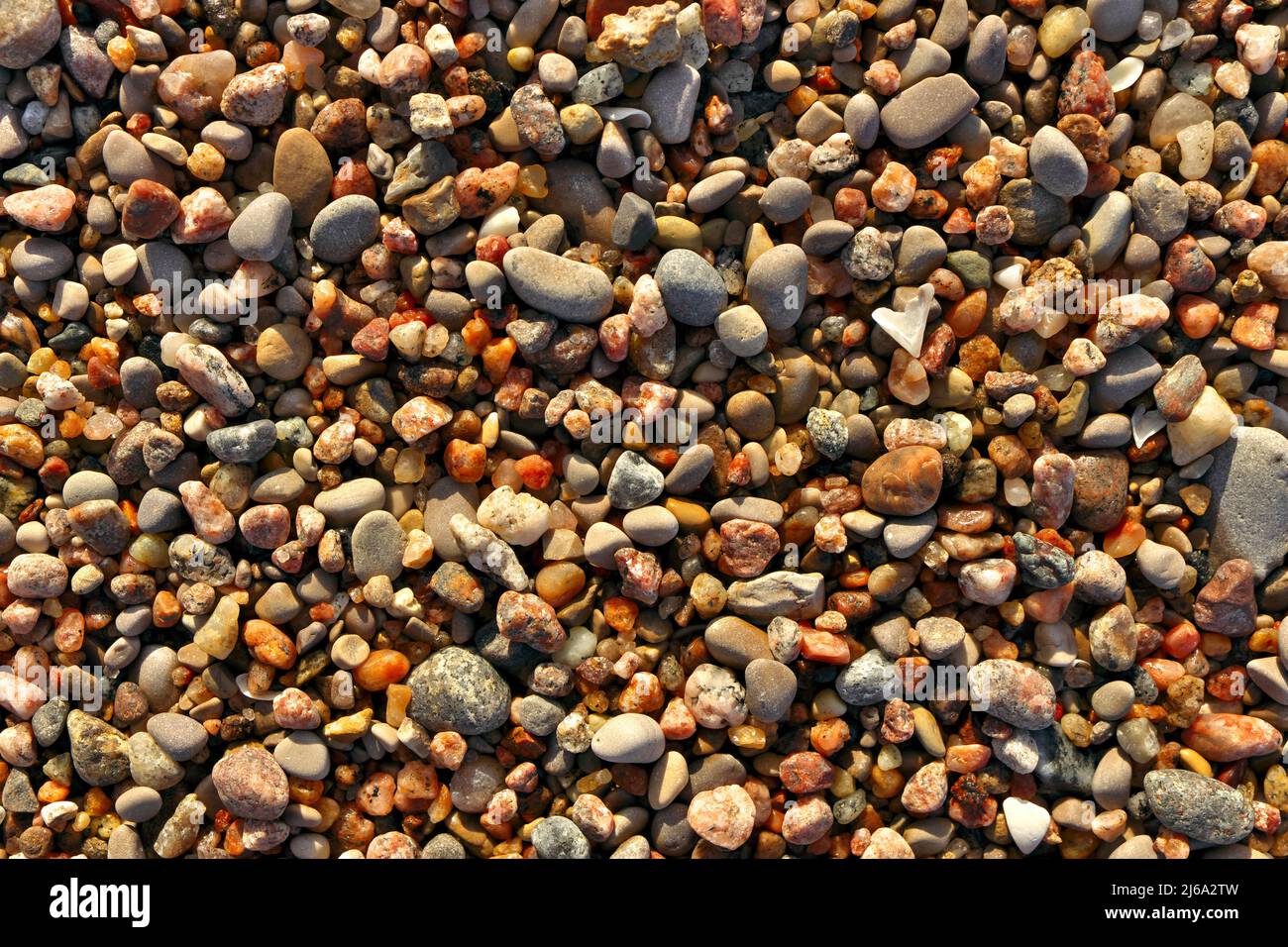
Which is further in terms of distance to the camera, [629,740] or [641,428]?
[641,428]

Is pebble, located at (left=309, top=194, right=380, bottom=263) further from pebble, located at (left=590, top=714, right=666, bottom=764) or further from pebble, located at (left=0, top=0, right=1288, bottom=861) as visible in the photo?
pebble, located at (left=590, top=714, right=666, bottom=764)

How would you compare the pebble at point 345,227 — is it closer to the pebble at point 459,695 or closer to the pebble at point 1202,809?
the pebble at point 459,695

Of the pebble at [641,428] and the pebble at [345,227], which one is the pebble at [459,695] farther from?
the pebble at [345,227]

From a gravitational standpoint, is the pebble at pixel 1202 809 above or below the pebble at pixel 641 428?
below

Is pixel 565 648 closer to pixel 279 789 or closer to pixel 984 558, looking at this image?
pixel 279 789

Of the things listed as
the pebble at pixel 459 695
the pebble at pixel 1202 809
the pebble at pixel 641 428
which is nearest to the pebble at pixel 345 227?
the pebble at pixel 641 428

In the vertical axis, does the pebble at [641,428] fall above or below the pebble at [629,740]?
above

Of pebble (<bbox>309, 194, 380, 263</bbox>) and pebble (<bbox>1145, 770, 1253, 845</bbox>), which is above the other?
pebble (<bbox>309, 194, 380, 263</bbox>)

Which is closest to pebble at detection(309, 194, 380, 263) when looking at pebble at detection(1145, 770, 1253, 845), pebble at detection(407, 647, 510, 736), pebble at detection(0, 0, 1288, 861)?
pebble at detection(0, 0, 1288, 861)

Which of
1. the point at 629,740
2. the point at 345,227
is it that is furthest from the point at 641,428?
the point at 345,227

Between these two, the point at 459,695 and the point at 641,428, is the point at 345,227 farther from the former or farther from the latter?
the point at 459,695

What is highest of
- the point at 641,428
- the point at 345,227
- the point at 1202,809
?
the point at 345,227

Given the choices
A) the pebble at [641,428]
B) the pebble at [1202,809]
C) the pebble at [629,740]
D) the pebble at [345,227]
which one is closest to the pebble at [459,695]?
the pebble at [641,428]

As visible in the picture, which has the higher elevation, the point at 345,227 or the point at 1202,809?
the point at 345,227
